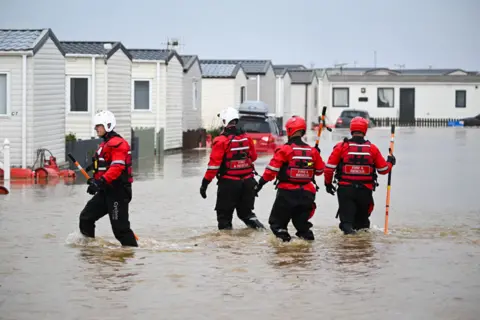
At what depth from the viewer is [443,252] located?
13586 mm

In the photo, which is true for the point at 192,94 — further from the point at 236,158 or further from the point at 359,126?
the point at 359,126

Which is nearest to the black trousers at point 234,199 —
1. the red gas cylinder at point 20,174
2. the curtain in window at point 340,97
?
the red gas cylinder at point 20,174

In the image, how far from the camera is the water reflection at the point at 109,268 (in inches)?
428

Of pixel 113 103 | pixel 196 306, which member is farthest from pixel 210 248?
pixel 113 103

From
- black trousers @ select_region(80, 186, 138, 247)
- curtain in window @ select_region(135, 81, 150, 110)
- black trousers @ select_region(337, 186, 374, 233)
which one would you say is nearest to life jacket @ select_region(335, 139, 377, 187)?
black trousers @ select_region(337, 186, 374, 233)

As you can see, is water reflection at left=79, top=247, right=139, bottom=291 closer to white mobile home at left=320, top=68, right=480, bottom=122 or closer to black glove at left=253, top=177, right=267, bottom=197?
black glove at left=253, top=177, right=267, bottom=197

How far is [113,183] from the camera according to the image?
12477 mm

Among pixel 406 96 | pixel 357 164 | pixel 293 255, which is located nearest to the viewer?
pixel 293 255

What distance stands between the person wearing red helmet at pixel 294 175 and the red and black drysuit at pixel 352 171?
2.30ft

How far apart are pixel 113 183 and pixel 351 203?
3419 millimetres

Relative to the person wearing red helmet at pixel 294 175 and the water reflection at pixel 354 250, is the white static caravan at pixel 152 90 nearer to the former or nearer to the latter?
the water reflection at pixel 354 250

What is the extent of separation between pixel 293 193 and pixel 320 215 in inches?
208

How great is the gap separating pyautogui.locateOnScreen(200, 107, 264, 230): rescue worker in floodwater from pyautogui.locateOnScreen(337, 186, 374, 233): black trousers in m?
1.38

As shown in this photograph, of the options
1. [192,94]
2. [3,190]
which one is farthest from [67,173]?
[192,94]
